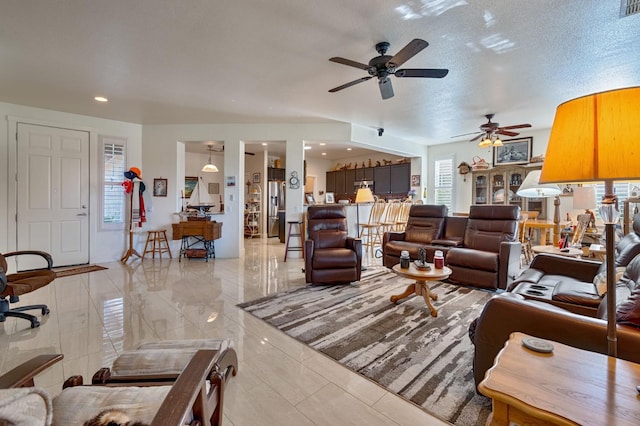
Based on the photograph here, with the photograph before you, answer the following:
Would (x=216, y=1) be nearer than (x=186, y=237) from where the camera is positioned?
Yes

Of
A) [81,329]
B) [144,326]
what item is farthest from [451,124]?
[81,329]

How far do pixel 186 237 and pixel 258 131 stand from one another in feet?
8.27

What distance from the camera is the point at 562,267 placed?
2.77 meters

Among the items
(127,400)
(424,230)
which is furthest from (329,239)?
(127,400)

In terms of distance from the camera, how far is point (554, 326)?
1.37 m

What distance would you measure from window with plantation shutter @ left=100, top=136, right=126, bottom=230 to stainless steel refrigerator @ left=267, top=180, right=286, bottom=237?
3.74 m

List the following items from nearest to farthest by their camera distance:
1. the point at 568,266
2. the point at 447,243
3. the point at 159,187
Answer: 1. the point at 568,266
2. the point at 447,243
3. the point at 159,187

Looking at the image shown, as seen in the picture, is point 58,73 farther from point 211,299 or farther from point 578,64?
point 578,64

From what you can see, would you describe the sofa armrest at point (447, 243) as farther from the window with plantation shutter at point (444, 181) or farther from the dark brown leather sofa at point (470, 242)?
the window with plantation shutter at point (444, 181)

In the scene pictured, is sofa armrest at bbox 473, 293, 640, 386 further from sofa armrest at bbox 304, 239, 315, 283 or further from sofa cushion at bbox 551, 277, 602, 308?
sofa armrest at bbox 304, 239, 315, 283

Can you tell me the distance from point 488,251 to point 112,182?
21.2 ft

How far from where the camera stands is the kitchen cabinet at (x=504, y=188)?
6.48 metres

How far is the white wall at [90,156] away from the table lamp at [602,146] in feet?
21.2

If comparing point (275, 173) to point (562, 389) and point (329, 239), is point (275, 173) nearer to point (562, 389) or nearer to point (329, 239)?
point (329, 239)
